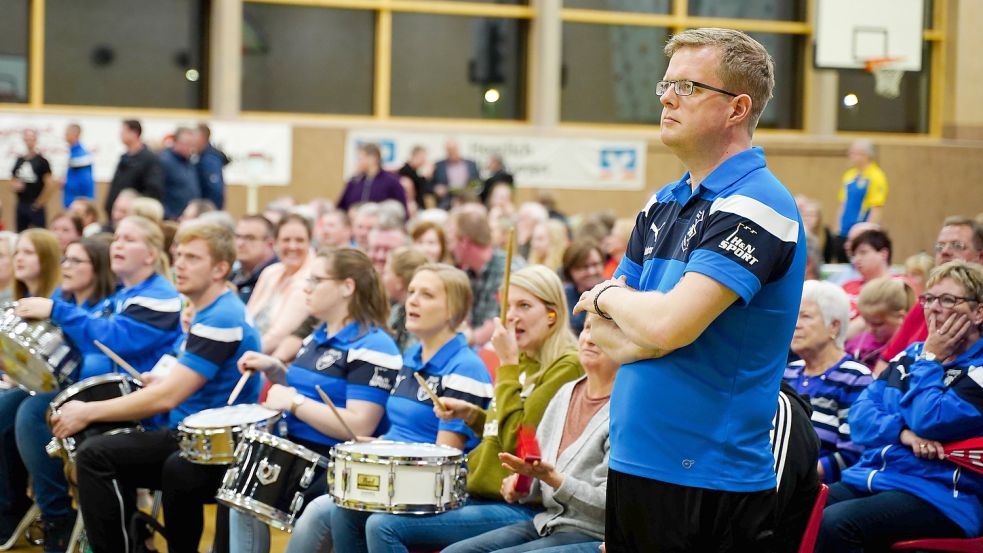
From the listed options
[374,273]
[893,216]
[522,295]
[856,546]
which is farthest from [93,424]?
[893,216]

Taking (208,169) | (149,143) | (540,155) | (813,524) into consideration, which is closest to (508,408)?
(813,524)

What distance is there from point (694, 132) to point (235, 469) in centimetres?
256

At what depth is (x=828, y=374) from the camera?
457 centimetres

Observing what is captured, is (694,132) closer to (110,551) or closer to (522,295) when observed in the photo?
(522,295)

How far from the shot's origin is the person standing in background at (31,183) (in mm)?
13977

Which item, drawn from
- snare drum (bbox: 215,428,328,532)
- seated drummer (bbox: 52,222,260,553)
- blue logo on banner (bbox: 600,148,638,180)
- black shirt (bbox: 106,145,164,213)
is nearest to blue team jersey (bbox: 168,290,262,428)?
seated drummer (bbox: 52,222,260,553)

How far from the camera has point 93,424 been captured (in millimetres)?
5258

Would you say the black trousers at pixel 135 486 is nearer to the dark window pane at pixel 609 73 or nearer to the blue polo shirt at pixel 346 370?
the blue polo shirt at pixel 346 370

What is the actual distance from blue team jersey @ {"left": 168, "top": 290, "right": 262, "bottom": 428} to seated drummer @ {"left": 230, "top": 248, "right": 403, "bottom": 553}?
0.71ft

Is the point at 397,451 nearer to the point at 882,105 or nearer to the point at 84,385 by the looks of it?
the point at 84,385

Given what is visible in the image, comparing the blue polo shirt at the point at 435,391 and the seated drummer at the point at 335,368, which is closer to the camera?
the blue polo shirt at the point at 435,391

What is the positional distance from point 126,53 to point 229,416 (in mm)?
11827

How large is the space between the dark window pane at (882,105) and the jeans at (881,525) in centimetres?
1481

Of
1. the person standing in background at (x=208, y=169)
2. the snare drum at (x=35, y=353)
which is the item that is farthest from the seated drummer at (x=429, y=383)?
the person standing in background at (x=208, y=169)
